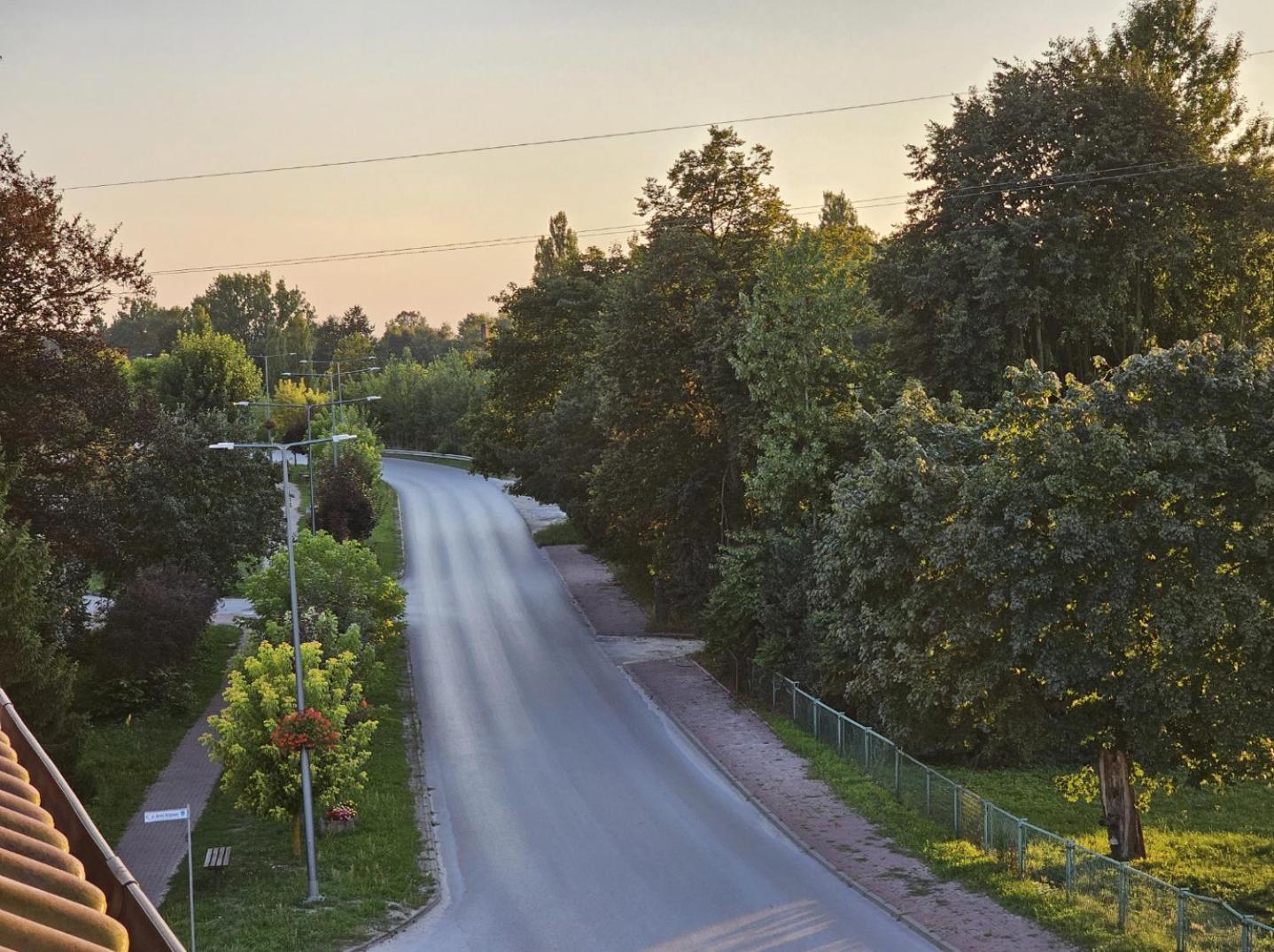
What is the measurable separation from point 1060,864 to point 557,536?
46618 millimetres

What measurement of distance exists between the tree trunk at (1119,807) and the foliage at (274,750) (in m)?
15.1

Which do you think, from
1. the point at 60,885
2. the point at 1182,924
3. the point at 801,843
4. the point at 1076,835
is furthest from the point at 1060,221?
the point at 60,885

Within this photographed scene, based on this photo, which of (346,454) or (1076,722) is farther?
(346,454)

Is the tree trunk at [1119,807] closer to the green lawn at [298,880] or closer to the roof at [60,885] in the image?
the green lawn at [298,880]

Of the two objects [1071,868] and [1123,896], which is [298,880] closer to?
[1071,868]

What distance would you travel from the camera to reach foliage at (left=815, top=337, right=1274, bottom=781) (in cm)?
2589

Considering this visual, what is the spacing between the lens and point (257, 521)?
50000mm

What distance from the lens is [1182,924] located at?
22.6 m

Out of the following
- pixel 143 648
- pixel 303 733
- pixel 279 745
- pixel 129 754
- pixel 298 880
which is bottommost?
pixel 298 880

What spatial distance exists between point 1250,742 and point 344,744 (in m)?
17.9

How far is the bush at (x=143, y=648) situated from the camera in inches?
1564

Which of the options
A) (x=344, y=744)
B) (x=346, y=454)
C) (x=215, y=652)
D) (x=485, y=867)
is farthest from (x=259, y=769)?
(x=346, y=454)

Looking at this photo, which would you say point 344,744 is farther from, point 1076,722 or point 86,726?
point 1076,722

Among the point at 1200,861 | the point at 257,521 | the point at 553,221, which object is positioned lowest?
the point at 1200,861
